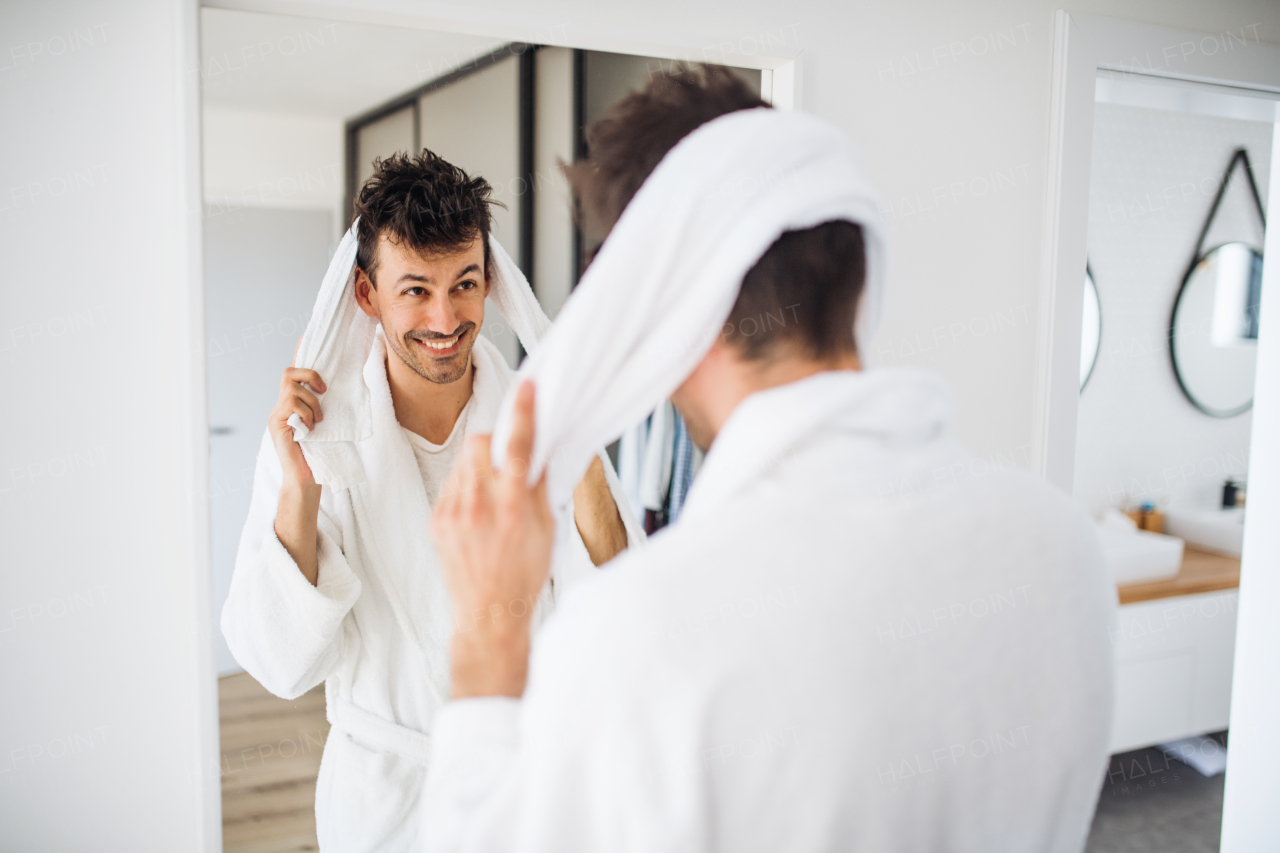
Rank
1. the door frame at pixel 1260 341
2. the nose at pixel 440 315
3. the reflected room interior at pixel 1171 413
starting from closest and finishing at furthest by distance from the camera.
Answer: the nose at pixel 440 315 < the door frame at pixel 1260 341 < the reflected room interior at pixel 1171 413

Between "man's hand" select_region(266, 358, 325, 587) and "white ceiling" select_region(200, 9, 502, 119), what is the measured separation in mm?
389

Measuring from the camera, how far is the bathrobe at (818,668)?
520 mm

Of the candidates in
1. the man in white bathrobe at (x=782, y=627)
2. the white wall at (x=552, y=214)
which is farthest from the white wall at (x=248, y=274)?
the man in white bathrobe at (x=782, y=627)

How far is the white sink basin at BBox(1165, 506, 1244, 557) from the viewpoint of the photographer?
270 centimetres

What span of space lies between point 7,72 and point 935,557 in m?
1.19

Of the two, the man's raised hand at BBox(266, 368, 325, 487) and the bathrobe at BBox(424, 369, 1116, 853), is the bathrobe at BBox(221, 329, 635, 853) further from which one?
the bathrobe at BBox(424, 369, 1116, 853)

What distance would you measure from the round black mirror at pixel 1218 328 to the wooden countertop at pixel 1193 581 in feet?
1.93

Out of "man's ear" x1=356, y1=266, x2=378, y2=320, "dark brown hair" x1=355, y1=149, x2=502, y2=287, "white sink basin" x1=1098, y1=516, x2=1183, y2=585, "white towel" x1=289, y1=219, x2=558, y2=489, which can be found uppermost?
"dark brown hair" x1=355, y1=149, x2=502, y2=287

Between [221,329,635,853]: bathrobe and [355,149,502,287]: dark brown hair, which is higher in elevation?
[355,149,502,287]: dark brown hair

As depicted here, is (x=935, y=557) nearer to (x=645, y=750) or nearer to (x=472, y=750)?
(x=645, y=750)

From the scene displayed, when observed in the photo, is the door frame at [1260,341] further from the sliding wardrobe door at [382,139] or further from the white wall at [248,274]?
the white wall at [248,274]

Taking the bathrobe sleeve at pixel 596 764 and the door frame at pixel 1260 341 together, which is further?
the door frame at pixel 1260 341

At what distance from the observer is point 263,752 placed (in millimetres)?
1172

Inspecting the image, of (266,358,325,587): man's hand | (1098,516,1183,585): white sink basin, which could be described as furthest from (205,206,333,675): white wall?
(1098,516,1183,585): white sink basin
